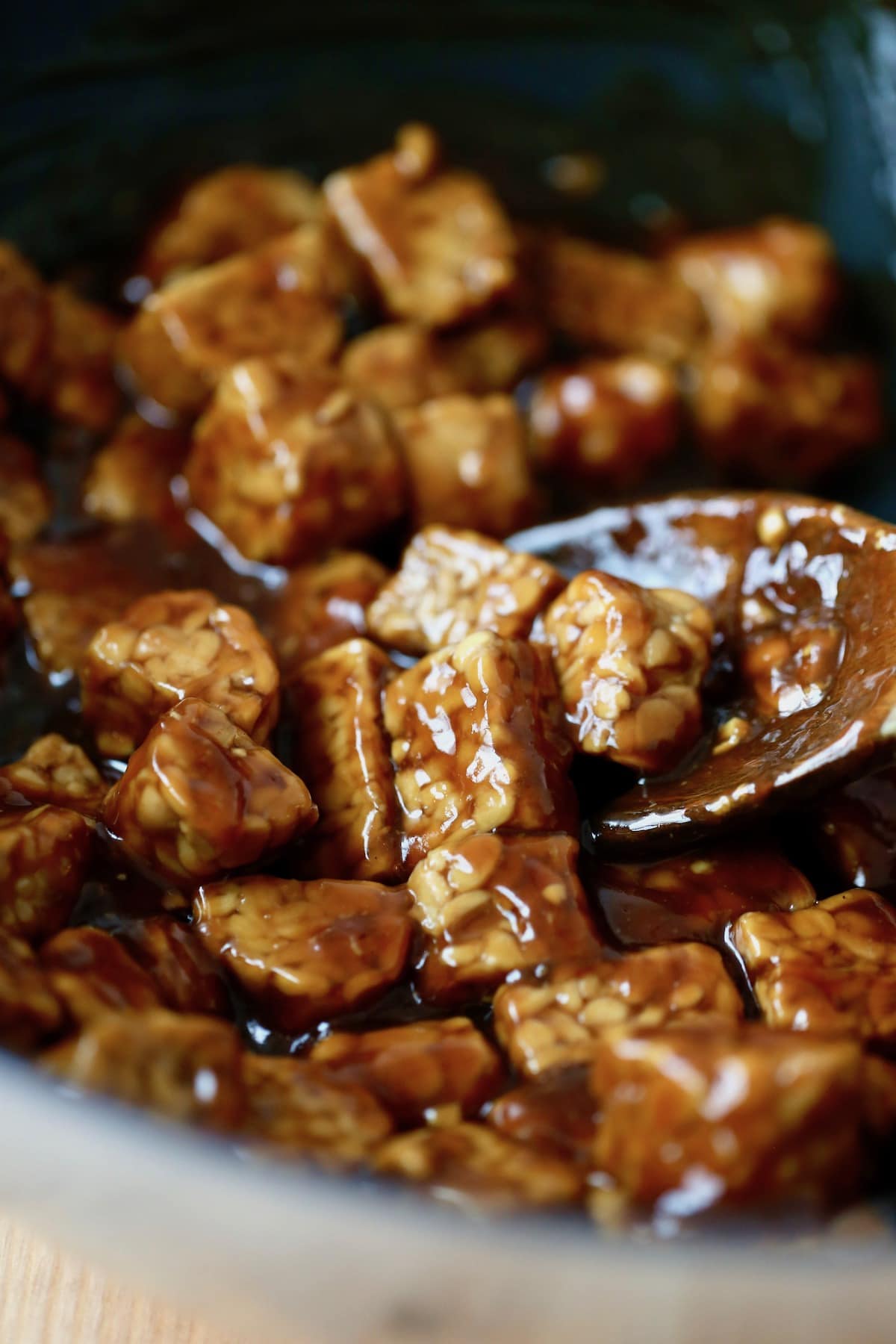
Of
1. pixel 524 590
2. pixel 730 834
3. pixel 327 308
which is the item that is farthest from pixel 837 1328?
pixel 327 308

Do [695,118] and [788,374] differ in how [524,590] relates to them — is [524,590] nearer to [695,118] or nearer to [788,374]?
[788,374]

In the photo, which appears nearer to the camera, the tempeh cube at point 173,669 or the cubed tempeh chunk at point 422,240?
the tempeh cube at point 173,669

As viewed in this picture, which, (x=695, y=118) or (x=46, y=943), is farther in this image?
(x=695, y=118)

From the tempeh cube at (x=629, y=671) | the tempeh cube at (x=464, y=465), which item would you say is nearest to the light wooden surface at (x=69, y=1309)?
the tempeh cube at (x=629, y=671)

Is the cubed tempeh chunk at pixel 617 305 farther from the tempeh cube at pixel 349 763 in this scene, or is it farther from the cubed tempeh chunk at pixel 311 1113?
the cubed tempeh chunk at pixel 311 1113

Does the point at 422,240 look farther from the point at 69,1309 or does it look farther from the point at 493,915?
the point at 69,1309

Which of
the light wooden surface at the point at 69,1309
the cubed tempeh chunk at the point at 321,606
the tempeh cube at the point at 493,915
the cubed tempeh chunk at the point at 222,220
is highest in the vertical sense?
the cubed tempeh chunk at the point at 222,220
